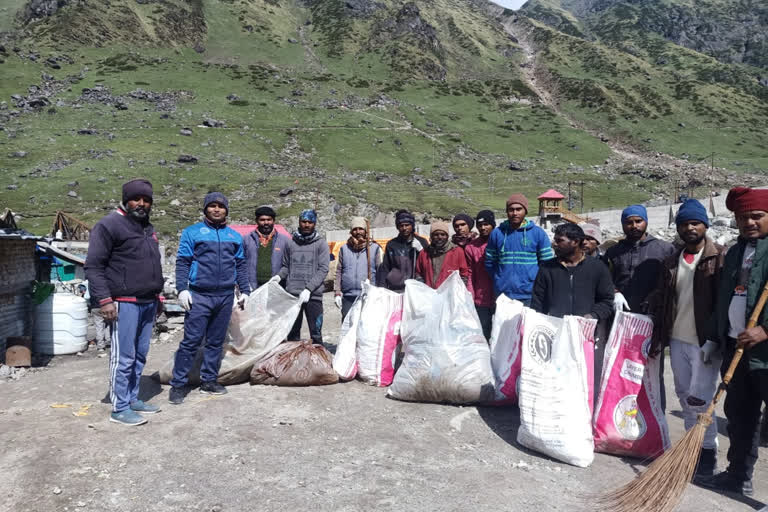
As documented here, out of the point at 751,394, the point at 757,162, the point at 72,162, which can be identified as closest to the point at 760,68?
the point at 757,162

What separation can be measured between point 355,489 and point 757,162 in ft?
230

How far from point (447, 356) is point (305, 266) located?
1.90m

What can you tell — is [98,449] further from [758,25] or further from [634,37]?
[758,25]

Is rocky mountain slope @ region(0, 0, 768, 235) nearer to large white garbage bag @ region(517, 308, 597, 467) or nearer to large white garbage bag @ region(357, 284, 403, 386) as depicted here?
large white garbage bag @ region(357, 284, 403, 386)

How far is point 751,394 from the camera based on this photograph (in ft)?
9.71

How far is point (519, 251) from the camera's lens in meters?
4.52

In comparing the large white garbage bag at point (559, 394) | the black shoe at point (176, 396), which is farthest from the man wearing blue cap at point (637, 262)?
the black shoe at point (176, 396)

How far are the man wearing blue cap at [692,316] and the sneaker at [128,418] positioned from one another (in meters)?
3.76

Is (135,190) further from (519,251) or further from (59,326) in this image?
(59,326)

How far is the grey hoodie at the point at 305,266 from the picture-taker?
5.30m

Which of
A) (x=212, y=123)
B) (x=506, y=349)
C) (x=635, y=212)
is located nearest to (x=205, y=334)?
(x=506, y=349)

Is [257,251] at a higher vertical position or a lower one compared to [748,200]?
lower

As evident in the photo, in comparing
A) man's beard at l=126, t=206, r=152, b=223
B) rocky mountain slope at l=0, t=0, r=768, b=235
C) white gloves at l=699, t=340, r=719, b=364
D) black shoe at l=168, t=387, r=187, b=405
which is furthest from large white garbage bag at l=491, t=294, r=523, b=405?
rocky mountain slope at l=0, t=0, r=768, b=235

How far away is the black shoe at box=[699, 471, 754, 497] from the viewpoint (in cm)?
300
